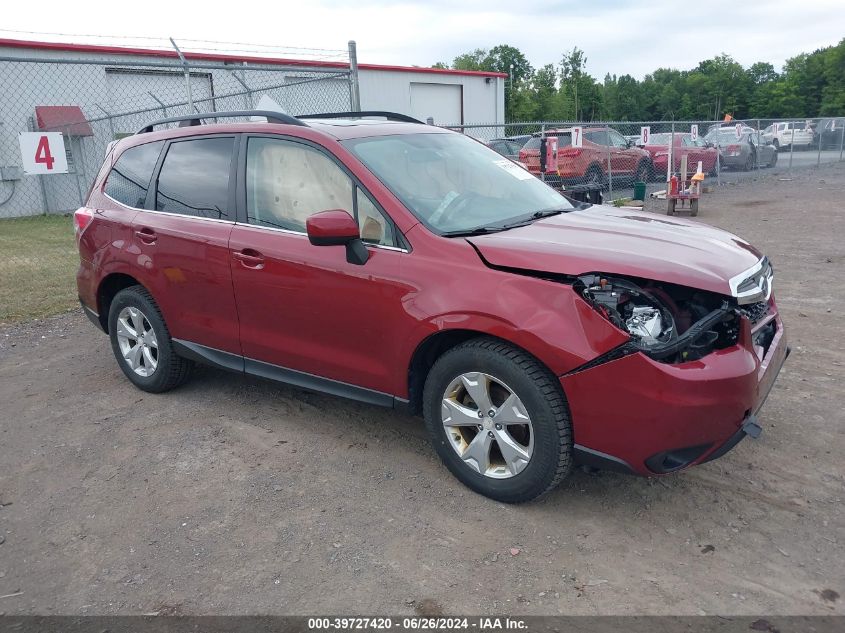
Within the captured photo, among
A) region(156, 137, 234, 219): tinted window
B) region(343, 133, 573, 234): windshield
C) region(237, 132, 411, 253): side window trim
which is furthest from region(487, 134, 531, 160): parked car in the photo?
region(237, 132, 411, 253): side window trim

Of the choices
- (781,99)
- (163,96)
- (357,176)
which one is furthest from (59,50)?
(781,99)

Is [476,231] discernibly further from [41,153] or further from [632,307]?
[41,153]

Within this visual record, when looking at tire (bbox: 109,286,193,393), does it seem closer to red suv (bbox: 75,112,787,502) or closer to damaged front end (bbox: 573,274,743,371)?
red suv (bbox: 75,112,787,502)

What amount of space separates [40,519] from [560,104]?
63.4m

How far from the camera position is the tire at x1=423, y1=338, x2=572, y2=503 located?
10.4ft

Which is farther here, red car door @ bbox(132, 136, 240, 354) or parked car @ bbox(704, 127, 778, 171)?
parked car @ bbox(704, 127, 778, 171)

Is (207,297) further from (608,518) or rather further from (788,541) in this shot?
(788,541)

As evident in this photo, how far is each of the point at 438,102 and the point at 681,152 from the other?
1265 cm

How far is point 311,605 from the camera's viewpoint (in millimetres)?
2822

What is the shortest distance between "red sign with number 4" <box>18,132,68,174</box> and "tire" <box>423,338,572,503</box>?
27.7 ft

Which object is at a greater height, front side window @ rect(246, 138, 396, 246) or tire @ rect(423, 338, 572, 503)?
front side window @ rect(246, 138, 396, 246)

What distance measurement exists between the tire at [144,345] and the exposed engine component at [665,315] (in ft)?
9.99

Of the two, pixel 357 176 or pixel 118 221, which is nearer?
pixel 357 176

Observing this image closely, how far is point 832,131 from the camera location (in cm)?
2872
